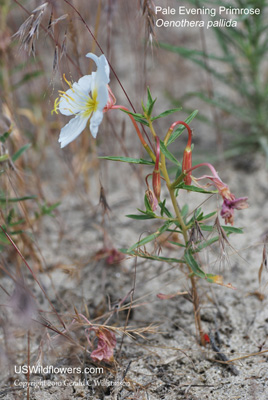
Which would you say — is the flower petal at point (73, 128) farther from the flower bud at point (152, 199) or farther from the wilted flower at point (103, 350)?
the wilted flower at point (103, 350)

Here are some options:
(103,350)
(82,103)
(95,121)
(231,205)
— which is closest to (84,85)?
(82,103)

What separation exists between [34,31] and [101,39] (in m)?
1.45

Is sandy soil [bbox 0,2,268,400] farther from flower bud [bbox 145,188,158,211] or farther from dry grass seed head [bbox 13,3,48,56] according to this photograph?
dry grass seed head [bbox 13,3,48,56]

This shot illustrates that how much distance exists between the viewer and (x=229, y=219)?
123 centimetres

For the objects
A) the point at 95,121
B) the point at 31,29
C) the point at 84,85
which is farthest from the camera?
the point at 31,29

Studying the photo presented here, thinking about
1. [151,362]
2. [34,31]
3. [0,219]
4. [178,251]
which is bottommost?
[151,362]

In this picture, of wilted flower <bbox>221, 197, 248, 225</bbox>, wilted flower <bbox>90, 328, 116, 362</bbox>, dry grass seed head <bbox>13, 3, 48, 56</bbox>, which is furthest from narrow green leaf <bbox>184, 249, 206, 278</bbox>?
dry grass seed head <bbox>13, 3, 48, 56</bbox>

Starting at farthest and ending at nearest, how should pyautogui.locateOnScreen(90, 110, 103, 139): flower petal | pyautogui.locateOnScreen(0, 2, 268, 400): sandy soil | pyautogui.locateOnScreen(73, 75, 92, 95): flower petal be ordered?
pyautogui.locateOnScreen(0, 2, 268, 400): sandy soil → pyautogui.locateOnScreen(73, 75, 92, 95): flower petal → pyautogui.locateOnScreen(90, 110, 103, 139): flower petal

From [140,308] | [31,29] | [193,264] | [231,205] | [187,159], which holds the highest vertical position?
[31,29]

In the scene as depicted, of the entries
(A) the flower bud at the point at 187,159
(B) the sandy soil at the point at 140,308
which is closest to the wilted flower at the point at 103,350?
(B) the sandy soil at the point at 140,308

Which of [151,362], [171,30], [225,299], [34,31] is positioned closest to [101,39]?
[171,30]

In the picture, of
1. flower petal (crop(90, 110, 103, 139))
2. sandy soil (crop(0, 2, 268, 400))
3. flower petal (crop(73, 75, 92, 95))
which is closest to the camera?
flower petal (crop(90, 110, 103, 139))

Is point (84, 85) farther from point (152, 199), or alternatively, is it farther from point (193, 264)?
point (193, 264)

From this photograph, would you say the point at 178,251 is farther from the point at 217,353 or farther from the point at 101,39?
the point at 101,39
